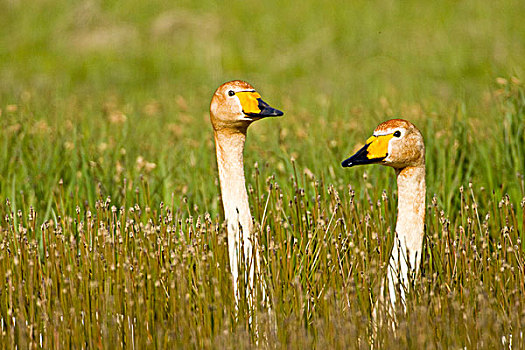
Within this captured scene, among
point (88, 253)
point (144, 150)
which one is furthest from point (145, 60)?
point (88, 253)

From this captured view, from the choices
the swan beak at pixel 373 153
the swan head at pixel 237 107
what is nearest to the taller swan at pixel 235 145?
the swan head at pixel 237 107

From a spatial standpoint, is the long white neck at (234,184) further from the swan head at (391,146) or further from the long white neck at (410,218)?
the long white neck at (410,218)

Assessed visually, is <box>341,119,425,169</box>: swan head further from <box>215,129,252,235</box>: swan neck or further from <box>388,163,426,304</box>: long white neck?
<box>215,129,252,235</box>: swan neck

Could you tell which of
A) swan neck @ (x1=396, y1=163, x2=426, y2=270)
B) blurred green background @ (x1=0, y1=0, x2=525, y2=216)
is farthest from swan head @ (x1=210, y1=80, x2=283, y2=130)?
blurred green background @ (x1=0, y1=0, x2=525, y2=216)

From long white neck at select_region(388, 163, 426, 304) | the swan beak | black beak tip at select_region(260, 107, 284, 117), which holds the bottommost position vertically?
long white neck at select_region(388, 163, 426, 304)

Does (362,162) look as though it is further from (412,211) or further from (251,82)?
(251,82)

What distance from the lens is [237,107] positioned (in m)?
3.69

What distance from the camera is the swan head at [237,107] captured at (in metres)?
3.67

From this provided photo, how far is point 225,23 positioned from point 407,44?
170 inches

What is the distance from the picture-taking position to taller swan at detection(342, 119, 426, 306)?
11.5 feet

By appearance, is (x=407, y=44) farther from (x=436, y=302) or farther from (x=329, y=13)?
(x=436, y=302)

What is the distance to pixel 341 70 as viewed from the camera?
13.9 metres

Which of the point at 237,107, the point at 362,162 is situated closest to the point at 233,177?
the point at 237,107

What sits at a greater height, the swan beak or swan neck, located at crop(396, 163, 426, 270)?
the swan beak
